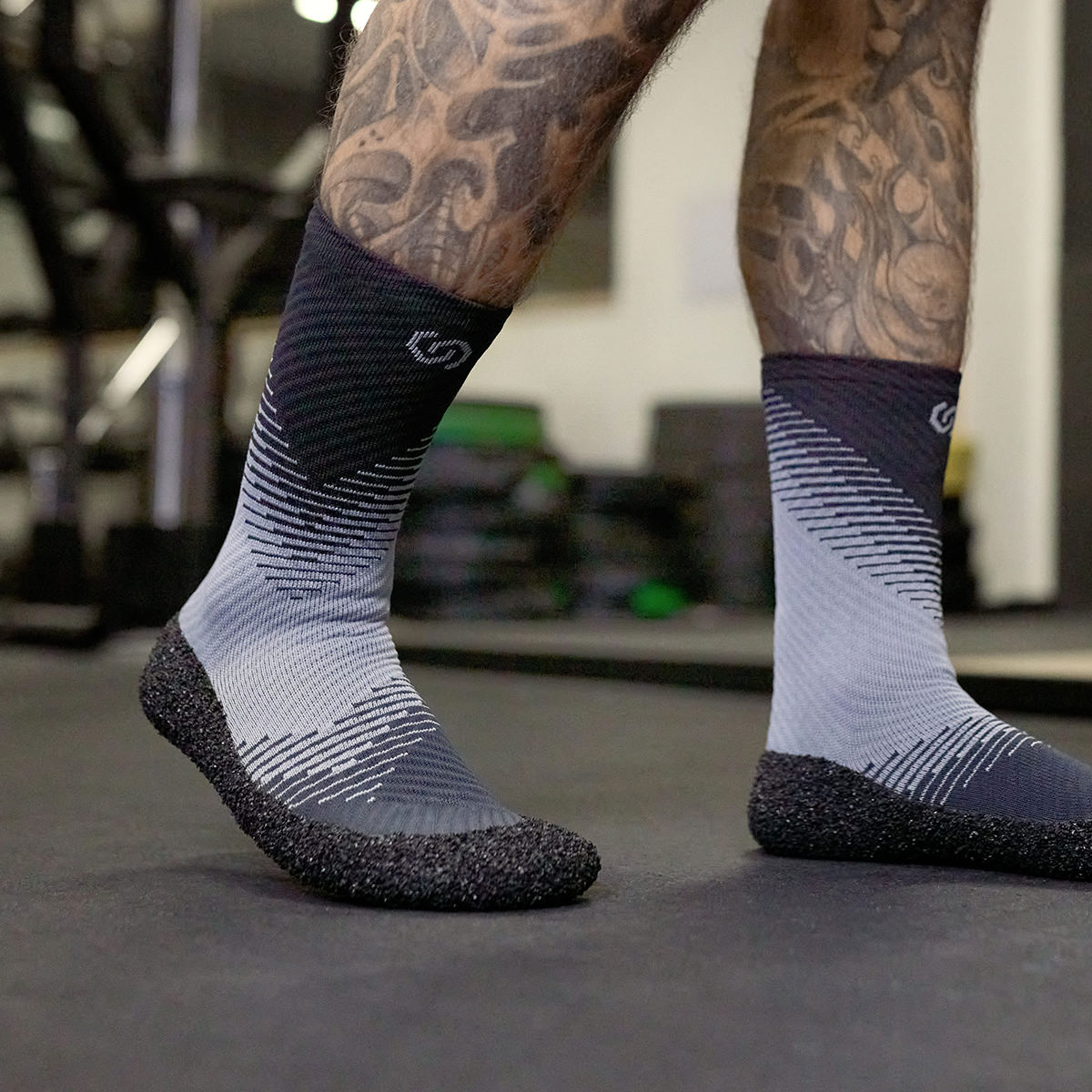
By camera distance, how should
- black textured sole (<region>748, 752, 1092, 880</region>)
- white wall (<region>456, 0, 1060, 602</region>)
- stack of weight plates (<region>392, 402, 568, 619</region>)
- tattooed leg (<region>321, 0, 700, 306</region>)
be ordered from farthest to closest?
white wall (<region>456, 0, 1060, 602</region>) < stack of weight plates (<region>392, 402, 568, 619</region>) < black textured sole (<region>748, 752, 1092, 880</region>) < tattooed leg (<region>321, 0, 700, 306</region>)

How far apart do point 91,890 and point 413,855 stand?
161 mm

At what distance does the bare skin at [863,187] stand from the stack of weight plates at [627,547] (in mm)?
3420

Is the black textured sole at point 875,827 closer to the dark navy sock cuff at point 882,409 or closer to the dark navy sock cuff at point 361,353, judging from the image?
the dark navy sock cuff at point 882,409

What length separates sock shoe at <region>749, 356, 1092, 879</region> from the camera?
73 centimetres

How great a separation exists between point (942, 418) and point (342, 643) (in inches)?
13.6

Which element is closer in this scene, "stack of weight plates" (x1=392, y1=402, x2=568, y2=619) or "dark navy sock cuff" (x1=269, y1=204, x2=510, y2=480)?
"dark navy sock cuff" (x1=269, y1=204, x2=510, y2=480)

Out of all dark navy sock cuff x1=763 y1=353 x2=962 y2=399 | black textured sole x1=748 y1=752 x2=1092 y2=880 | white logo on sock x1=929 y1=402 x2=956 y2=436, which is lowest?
black textured sole x1=748 y1=752 x2=1092 y2=880

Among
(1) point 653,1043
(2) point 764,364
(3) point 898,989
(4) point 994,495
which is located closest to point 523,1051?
(1) point 653,1043

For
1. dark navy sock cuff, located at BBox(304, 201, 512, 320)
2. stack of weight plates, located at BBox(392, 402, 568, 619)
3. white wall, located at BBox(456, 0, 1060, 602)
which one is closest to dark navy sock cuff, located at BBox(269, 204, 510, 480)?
dark navy sock cuff, located at BBox(304, 201, 512, 320)

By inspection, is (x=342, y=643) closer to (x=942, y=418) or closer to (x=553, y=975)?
(x=553, y=975)

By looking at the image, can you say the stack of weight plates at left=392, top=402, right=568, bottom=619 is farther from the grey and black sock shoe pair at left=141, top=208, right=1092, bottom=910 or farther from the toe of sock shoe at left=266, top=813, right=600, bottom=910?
the toe of sock shoe at left=266, top=813, right=600, bottom=910

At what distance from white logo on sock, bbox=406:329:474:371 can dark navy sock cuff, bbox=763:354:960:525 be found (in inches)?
8.2

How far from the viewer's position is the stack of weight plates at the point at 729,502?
429cm

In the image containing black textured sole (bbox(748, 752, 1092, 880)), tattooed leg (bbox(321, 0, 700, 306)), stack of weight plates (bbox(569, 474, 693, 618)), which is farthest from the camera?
stack of weight plates (bbox(569, 474, 693, 618))
